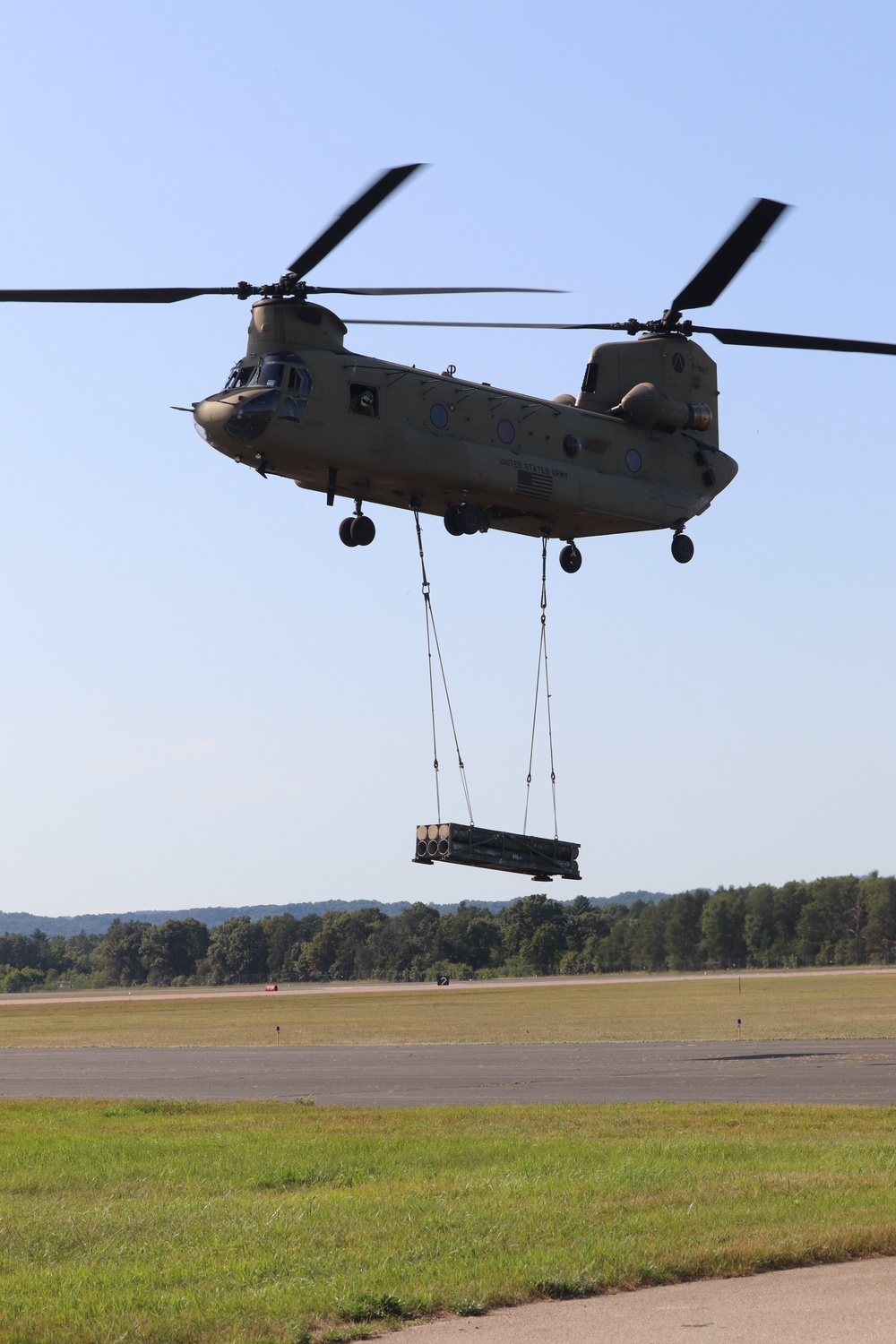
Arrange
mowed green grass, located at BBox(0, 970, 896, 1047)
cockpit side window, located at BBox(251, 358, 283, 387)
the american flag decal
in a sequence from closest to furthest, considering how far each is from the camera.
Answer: cockpit side window, located at BBox(251, 358, 283, 387), the american flag decal, mowed green grass, located at BBox(0, 970, 896, 1047)

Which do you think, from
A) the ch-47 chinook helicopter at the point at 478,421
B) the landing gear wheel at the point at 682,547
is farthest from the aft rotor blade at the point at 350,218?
the landing gear wheel at the point at 682,547

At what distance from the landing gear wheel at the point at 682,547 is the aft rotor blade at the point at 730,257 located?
14.0 ft

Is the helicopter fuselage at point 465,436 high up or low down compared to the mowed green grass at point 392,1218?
up

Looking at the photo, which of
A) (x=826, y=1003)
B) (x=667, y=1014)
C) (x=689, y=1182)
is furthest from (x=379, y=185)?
(x=826, y=1003)

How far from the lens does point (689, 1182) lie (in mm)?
15617

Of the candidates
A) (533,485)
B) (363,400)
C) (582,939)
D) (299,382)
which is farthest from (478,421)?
(582,939)

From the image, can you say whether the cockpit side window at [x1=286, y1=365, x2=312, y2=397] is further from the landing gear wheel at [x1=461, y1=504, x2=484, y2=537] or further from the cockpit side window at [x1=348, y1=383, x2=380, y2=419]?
the landing gear wheel at [x1=461, y1=504, x2=484, y2=537]

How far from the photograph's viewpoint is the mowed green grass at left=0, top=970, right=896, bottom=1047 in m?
53.7

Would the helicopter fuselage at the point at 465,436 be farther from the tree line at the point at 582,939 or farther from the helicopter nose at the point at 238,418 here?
the tree line at the point at 582,939

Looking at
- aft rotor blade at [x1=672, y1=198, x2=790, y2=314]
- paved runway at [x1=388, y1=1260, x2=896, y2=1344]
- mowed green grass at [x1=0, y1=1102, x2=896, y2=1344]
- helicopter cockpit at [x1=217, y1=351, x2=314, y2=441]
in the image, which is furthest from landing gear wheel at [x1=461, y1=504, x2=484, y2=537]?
paved runway at [x1=388, y1=1260, x2=896, y2=1344]

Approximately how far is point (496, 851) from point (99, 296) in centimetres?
1289

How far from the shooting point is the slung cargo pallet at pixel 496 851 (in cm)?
2805

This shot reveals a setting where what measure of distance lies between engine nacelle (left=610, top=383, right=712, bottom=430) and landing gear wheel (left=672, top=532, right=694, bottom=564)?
2121 mm

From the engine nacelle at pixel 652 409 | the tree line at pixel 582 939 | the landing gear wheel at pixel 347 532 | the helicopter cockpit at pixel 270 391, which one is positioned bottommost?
the tree line at pixel 582 939
